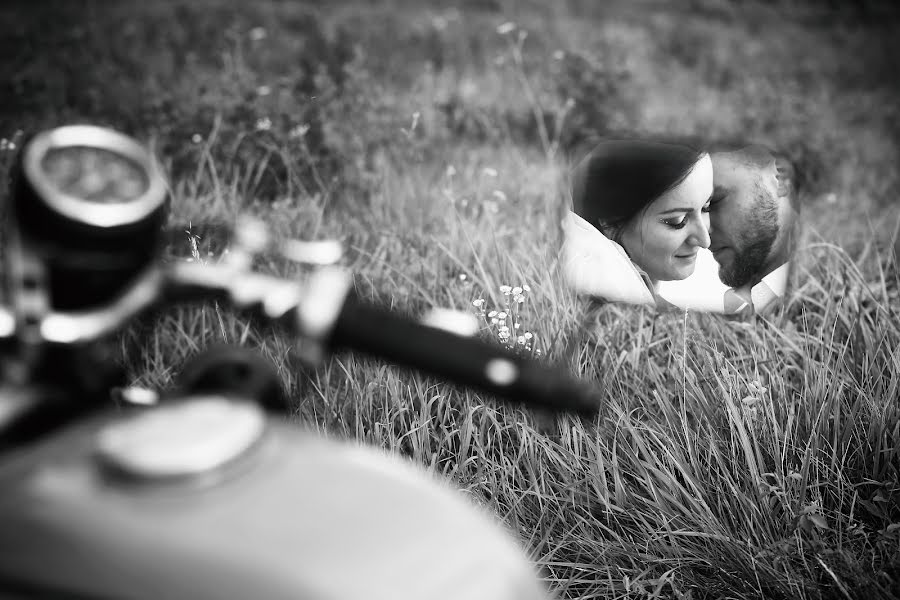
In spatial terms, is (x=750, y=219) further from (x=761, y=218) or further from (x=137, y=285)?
(x=137, y=285)

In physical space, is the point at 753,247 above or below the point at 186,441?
below

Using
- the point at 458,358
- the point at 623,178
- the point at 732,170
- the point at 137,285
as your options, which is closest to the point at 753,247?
the point at 732,170

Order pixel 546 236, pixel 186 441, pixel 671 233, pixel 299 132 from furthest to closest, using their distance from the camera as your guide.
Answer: pixel 299 132 < pixel 546 236 < pixel 671 233 < pixel 186 441

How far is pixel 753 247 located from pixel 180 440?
4.63ft

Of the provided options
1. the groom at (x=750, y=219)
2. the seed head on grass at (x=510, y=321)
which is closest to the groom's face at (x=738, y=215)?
the groom at (x=750, y=219)

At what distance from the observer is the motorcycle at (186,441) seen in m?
0.55

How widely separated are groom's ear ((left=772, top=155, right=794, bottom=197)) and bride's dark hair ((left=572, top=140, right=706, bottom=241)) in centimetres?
19

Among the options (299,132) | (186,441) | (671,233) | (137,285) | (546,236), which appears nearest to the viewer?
(186,441)

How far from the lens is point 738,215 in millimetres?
1646

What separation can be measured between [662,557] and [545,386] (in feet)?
3.08

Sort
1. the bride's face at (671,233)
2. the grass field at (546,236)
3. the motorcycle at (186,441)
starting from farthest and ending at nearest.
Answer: the bride's face at (671,233) < the grass field at (546,236) < the motorcycle at (186,441)

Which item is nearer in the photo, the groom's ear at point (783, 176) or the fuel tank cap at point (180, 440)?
the fuel tank cap at point (180, 440)

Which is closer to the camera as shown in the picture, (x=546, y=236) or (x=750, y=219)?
(x=750, y=219)

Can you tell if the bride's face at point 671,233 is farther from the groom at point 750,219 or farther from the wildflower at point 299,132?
the wildflower at point 299,132
